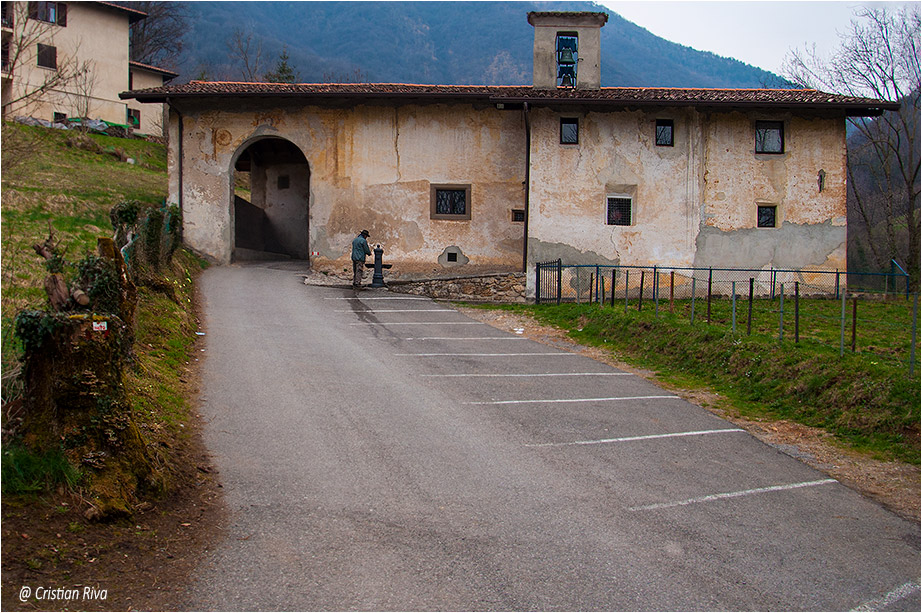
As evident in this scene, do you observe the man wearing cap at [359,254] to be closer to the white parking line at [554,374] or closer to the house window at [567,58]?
the house window at [567,58]

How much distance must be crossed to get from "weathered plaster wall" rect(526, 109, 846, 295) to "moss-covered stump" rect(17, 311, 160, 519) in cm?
1776

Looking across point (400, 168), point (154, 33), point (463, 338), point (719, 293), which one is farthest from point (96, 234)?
point (154, 33)

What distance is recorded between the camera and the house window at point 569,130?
23.9 metres

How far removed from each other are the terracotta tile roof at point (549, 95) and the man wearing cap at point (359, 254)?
15.1 ft

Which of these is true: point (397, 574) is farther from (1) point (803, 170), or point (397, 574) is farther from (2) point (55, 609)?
(1) point (803, 170)

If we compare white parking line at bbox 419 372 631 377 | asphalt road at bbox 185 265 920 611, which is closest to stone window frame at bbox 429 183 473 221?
white parking line at bbox 419 372 631 377

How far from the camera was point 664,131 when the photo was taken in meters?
24.0

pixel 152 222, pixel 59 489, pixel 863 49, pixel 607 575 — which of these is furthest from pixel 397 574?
pixel 863 49

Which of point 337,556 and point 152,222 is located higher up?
point 152,222

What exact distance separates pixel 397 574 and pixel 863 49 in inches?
1260

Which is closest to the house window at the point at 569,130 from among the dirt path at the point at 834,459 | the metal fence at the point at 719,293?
the metal fence at the point at 719,293

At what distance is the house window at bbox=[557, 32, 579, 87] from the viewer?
25234 mm

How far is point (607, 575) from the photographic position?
20.3 ft

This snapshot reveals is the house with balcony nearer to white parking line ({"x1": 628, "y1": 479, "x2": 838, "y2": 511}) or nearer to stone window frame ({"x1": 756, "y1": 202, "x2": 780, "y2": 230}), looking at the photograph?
stone window frame ({"x1": 756, "y1": 202, "x2": 780, "y2": 230})
